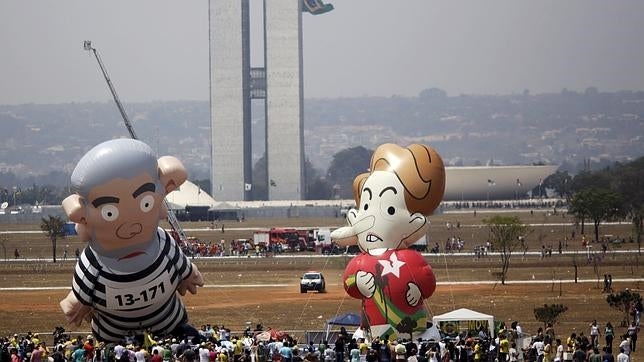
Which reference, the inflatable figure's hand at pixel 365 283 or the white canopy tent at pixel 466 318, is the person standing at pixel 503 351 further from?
the inflatable figure's hand at pixel 365 283

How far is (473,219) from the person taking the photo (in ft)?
383

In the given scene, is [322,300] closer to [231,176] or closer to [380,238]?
[380,238]

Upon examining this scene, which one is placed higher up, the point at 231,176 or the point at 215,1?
the point at 215,1

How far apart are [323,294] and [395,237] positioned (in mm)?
16931

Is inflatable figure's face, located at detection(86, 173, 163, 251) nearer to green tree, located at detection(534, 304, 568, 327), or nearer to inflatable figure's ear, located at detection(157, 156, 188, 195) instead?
inflatable figure's ear, located at detection(157, 156, 188, 195)

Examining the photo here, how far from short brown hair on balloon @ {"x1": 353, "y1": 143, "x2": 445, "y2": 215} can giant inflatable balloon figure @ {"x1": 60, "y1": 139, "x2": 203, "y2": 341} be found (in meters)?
4.67

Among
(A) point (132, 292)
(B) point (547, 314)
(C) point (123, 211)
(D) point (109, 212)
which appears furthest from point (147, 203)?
(B) point (547, 314)

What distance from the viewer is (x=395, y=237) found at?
106 feet

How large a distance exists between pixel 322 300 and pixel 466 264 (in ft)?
60.9

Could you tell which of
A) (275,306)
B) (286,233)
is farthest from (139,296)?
(286,233)

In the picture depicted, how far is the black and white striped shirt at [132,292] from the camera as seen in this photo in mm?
30062

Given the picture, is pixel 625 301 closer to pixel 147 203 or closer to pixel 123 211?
pixel 147 203

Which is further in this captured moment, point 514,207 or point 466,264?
point 514,207

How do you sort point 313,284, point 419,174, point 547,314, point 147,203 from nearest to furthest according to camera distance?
point 147,203 < point 419,174 < point 547,314 < point 313,284
